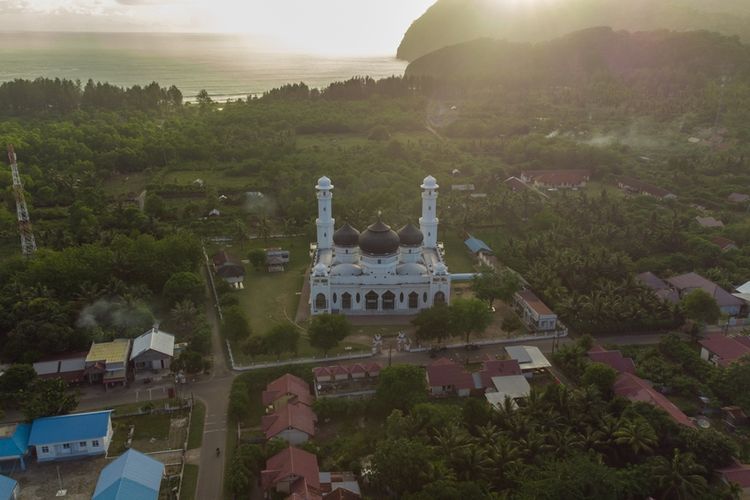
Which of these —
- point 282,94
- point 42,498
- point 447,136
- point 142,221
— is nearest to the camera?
point 42,498

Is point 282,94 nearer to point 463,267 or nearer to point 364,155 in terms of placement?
point 364,155

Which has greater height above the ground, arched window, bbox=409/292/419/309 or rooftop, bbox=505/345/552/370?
arched window, bbox=409/292/419/309

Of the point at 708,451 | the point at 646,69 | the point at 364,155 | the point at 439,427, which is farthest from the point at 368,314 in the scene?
the point at 646,69

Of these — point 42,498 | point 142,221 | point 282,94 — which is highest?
point 282,94

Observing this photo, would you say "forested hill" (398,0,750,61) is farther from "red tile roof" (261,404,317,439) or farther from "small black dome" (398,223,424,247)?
"red tile roof" (261,404,317,439)

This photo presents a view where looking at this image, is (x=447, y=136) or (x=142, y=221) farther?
(x=447, y=136)

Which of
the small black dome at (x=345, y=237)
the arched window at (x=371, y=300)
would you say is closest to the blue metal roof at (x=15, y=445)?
the arched window at (x=371, y=300)

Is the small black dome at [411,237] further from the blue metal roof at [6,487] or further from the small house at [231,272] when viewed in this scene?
the blue metal roof at [6,487]

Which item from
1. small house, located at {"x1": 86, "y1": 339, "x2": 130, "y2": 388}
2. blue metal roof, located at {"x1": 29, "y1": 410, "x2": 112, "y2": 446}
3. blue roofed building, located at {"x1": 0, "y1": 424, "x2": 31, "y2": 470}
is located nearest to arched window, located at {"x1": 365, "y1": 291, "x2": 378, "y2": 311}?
small house, located at {"x1": 86, "y1": 339, "x2": 130, "y2": 388}
